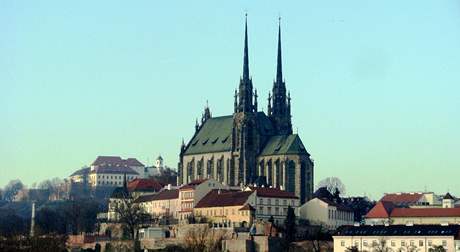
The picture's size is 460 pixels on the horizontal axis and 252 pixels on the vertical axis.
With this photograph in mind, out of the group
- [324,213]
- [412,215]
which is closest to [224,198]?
[324,213]

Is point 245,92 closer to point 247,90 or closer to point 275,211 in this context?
point 247,90

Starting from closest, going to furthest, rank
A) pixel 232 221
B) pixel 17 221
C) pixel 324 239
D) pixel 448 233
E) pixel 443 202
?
pixel 448 233
pixel 324 239
pixel 232 221
pixel 443 202
pixel 17 221

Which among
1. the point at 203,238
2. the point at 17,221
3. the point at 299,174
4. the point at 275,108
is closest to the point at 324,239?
the point at 203,238

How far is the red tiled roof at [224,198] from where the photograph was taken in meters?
105

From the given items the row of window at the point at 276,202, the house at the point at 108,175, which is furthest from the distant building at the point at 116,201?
the house at the point at 108,175

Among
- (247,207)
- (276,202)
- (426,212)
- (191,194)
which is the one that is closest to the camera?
(247,207)

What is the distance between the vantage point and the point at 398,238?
85.2m

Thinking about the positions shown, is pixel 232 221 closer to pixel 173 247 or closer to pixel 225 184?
pixel 173 247

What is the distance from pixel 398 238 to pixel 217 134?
45401 millimetres

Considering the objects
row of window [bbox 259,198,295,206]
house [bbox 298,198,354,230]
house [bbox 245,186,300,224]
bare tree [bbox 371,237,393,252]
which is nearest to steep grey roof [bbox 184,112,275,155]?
house [bbox 245,186,300,224]

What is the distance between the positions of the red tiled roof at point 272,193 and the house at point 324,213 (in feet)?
5.65

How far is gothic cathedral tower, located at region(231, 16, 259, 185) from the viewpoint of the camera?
121000 mm

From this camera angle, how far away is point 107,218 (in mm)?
120375

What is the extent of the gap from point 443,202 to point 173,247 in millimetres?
32485
